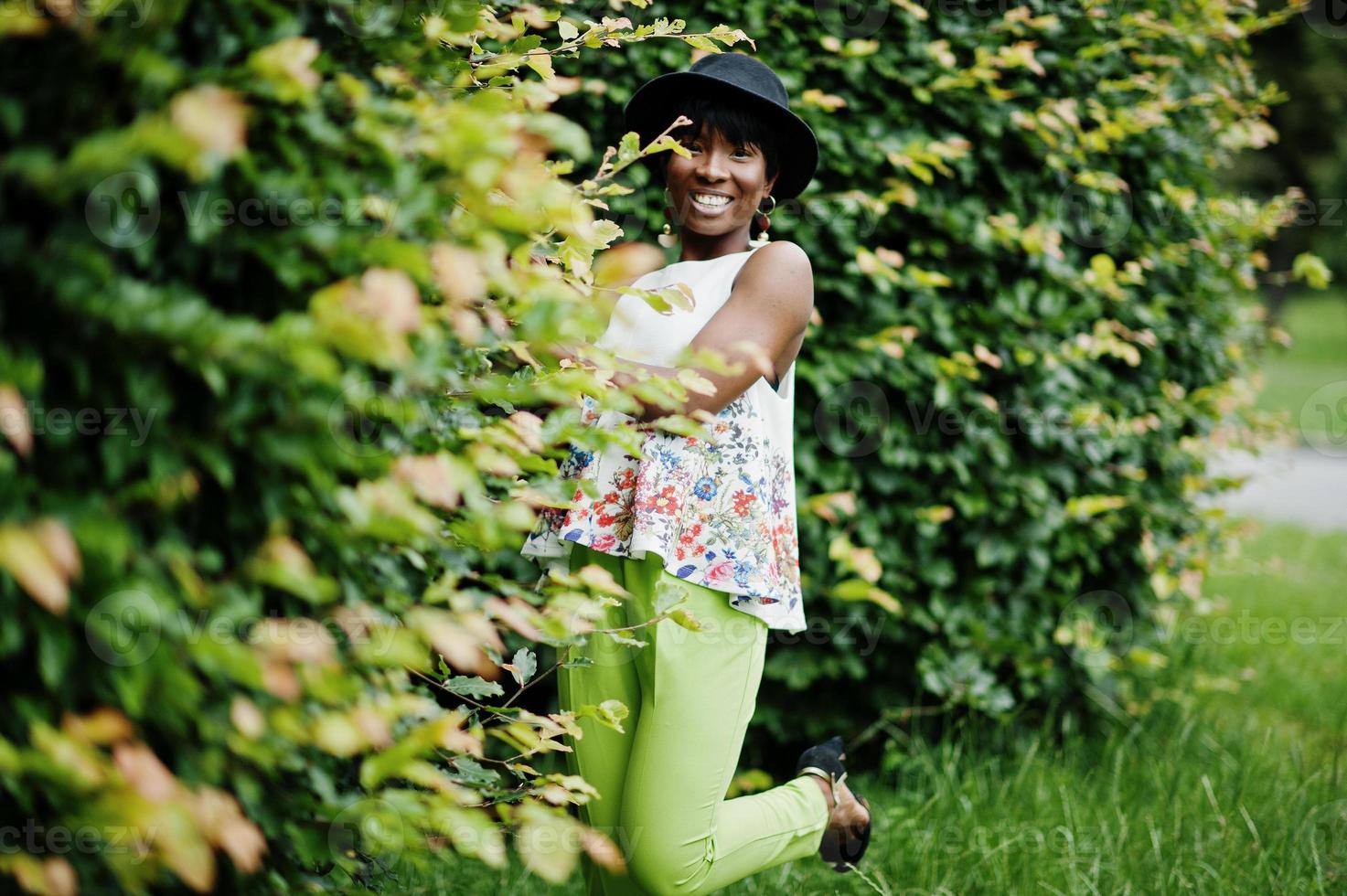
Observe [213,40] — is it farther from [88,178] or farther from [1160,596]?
[1160,596]

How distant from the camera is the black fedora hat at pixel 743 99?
2189 millimetres

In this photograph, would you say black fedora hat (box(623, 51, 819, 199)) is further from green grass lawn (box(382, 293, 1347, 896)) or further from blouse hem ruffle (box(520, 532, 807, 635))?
green grass lawn (box(382, 293, 1347, 896))

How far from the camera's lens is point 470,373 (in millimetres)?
1682

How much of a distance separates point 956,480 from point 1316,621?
313 centimetres

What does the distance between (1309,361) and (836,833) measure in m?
23.3

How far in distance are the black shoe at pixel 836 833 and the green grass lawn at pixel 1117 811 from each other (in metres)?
0.08

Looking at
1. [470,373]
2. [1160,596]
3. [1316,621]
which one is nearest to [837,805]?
[470,373]

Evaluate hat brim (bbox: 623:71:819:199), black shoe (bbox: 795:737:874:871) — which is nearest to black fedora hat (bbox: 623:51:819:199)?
hat brim (bbox: 623:71:819:199)

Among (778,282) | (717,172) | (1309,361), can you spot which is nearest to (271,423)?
(778,282)

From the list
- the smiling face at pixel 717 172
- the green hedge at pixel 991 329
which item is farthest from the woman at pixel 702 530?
the green hedge at pixel 991 329

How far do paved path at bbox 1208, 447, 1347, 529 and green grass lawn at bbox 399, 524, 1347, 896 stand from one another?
14.2ft

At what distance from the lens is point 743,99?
2211mm

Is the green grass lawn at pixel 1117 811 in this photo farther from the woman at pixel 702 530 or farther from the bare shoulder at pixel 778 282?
the bare shoulder at pixel 778 282

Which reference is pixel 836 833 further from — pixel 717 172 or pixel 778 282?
pixel 717 172
